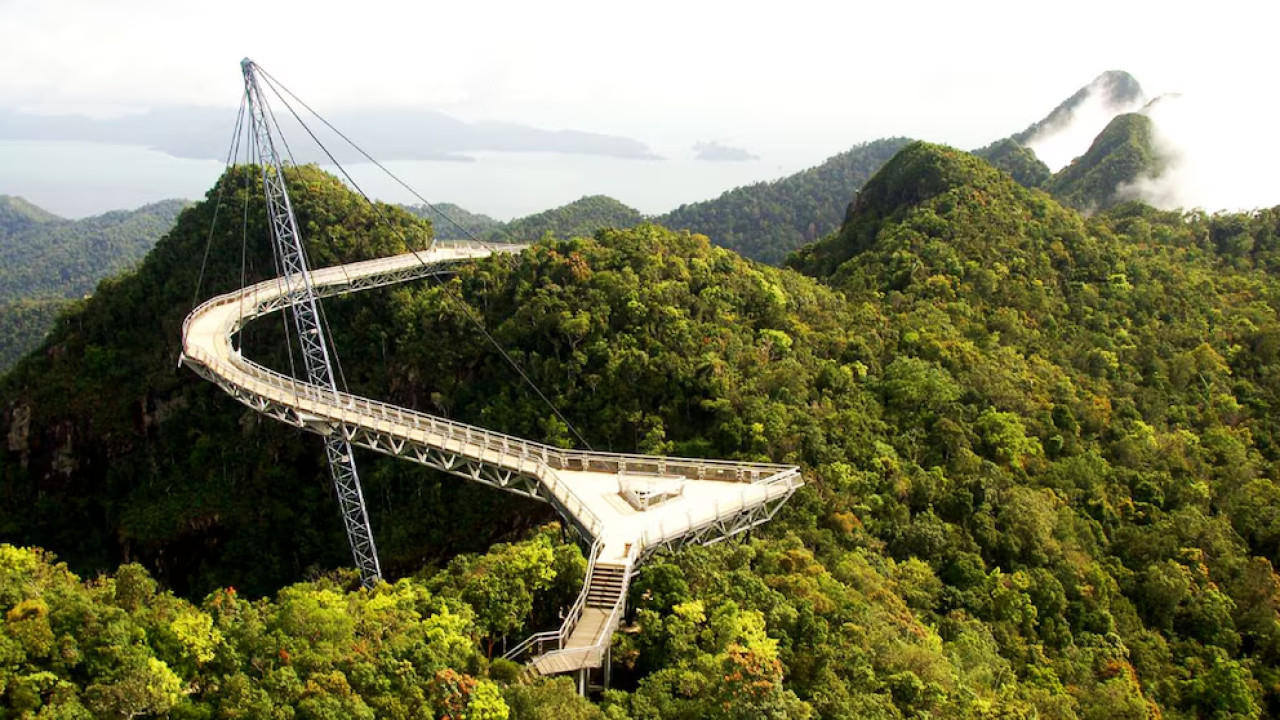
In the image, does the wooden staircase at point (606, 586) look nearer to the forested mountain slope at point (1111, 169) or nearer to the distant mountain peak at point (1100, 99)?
the forested mountain slope at point (1111, 169)

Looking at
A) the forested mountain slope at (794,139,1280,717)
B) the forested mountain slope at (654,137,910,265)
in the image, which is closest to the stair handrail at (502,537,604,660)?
the forested mountain slope at (794,139,1280,717)

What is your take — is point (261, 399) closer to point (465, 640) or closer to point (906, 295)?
point (465, 640)

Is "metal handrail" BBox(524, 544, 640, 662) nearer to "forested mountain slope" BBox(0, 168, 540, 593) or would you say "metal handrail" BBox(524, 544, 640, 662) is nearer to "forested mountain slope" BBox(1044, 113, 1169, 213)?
"forested mountain slope" BBox(0, 168, 540, 593)

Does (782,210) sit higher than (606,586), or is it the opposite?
(782,210)

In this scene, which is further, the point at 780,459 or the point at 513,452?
the point at 780,459

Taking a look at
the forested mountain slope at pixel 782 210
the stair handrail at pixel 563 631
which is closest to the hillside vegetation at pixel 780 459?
the stair handrail at pixel 563 631

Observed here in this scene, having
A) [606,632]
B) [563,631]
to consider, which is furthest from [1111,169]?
[563,631]

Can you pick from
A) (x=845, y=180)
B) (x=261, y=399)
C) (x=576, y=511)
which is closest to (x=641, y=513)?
(x=576, y=511)

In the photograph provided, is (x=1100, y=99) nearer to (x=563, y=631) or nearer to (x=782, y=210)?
(x=782, y=210)
